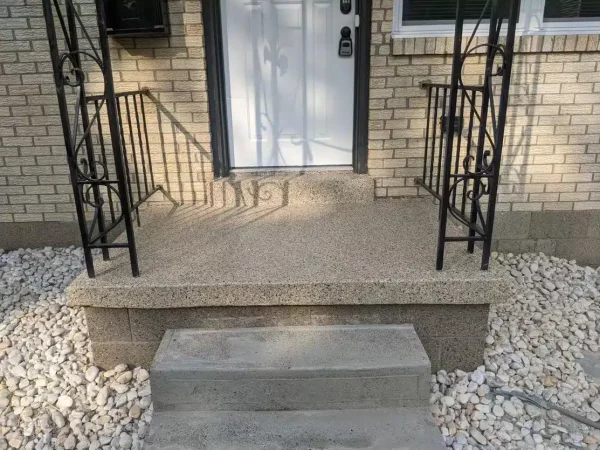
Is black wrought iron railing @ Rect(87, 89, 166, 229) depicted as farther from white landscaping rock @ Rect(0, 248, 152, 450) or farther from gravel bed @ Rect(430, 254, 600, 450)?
gravel bed @ Rect(430, 254, 600, 450)

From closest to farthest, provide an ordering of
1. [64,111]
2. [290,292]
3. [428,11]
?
[64,111]
[290,292]
[428,11]

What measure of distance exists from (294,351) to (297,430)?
1.00 ft

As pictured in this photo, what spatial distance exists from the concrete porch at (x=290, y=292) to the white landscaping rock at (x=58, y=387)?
0.45 ft

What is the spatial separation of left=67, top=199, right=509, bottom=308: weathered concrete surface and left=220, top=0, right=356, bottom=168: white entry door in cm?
66

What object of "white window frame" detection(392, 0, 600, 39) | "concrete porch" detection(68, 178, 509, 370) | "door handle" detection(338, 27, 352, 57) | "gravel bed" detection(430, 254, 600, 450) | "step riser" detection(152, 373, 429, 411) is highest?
"white window frame" detection(392, 0, 600, 39)

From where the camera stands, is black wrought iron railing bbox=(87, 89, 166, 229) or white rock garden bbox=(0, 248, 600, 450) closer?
white rock garden bbox=(0, 248, 600, 450)

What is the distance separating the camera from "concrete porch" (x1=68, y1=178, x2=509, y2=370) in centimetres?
216

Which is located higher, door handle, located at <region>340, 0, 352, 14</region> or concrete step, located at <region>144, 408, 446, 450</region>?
door handle, located at <region>340, 0, 352, 14</region>

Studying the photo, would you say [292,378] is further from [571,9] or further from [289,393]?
[571,9]

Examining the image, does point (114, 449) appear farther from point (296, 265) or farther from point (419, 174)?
point (419, 174)

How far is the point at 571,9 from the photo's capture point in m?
3.04

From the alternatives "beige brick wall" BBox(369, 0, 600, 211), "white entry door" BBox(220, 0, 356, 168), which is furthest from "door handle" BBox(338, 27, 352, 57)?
"beige brick wall" BBox(369, 0, 600, 211)

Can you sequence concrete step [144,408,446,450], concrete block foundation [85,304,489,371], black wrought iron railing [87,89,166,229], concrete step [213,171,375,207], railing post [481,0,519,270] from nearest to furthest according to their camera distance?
concrete step [144,408,446,450], railing post [481,0,519,270], concrete block foundation [85,304,489,371], black wrought iron railing [87,89,166,229], concrete step [213,171,375,207]

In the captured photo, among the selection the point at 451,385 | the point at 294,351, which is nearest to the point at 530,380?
the point at 451,385
